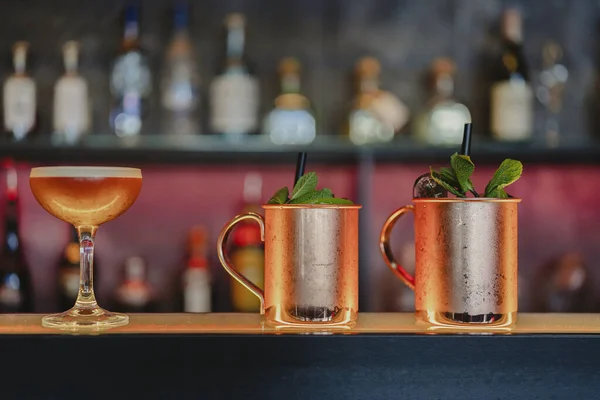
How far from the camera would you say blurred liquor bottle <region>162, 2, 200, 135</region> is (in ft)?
6.63

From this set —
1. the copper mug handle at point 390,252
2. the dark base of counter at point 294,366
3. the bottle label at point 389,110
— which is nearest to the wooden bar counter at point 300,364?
the dark base of counter at point 294,366

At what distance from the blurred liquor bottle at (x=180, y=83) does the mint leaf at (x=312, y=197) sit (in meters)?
1.36

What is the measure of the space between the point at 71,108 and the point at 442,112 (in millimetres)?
924

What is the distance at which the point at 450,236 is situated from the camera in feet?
2.17

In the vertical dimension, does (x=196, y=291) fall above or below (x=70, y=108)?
below

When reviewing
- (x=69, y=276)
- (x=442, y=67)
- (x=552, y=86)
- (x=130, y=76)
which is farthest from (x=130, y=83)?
(x=552, y=86)

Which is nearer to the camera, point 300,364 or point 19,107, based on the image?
point 300,364

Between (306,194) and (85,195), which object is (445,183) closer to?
(306,194)

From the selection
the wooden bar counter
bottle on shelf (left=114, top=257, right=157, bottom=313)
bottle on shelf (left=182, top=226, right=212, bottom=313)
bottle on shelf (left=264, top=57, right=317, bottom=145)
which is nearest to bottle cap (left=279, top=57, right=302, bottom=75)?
bottle on shelf (left=264, top=57, right=317, bottom=145)

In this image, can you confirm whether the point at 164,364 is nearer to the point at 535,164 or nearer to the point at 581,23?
the point at 535,164

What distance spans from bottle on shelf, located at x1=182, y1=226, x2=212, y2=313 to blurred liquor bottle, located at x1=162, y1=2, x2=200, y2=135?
11.0 inches

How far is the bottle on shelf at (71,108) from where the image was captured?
6.23ft

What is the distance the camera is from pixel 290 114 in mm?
2006

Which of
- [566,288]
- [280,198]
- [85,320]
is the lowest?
[566,288]
